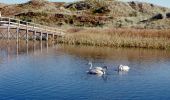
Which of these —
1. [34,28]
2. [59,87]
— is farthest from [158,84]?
[34,28]

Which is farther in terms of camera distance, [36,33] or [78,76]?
[36,33]

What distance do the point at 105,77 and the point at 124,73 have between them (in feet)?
6.52

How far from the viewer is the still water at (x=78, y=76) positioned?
25.4m

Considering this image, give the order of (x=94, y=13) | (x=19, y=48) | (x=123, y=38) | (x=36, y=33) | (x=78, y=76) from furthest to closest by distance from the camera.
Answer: (x=94, y=13), (x=36, y=33), (x=123, y=38), (x=19, y=48), (x=78, y=76)

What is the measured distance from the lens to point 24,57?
131ft

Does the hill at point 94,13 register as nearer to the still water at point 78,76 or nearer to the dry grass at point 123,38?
the dry grass at point 123,38

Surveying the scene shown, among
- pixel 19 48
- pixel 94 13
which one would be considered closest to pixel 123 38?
pixel 19 48

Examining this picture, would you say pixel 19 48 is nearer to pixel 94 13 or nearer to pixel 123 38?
pixel 123 38

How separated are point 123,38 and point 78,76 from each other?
79.2ft

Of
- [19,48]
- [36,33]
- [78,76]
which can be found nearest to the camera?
[78,76]

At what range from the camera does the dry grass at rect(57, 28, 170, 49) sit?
52.0 m

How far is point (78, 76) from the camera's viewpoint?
3033cm

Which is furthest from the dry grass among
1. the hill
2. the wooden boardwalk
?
the hill

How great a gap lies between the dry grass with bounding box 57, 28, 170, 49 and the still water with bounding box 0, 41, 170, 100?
568 centimetres
